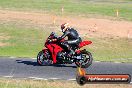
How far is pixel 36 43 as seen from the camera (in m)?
30.1

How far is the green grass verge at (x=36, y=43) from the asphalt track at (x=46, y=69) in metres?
5.91

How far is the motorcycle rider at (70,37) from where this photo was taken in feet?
59.0

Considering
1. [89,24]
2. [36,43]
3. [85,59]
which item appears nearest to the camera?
[85,59]

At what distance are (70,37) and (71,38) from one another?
64mm

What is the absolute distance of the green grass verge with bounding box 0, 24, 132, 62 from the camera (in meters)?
26.9

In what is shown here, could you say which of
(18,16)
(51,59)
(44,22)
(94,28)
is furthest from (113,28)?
(51,59)

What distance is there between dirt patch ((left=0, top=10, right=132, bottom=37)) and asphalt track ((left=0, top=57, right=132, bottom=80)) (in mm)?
Answer: 15570

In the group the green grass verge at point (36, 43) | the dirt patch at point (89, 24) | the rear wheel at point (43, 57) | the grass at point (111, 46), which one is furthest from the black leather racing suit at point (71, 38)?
the dirt patch at point (89, 24)

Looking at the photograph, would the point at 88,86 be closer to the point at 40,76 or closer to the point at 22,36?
the point at 40,76

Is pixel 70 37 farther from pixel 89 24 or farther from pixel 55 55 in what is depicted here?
pixel 89 24

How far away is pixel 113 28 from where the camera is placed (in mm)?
40000

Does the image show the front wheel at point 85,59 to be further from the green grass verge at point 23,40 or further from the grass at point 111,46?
the grass at point 111,46

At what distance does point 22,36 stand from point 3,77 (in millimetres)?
17282

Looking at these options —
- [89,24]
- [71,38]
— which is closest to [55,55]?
[71,38]
